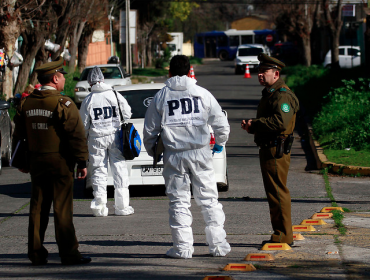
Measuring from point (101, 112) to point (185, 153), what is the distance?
2544 mm

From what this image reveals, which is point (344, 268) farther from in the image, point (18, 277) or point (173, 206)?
point (18, 277)

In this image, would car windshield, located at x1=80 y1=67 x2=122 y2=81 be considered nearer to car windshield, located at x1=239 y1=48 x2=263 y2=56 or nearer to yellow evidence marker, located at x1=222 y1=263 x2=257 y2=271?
car windshield, located at x1=239 y1=48 x2=263 y2=56

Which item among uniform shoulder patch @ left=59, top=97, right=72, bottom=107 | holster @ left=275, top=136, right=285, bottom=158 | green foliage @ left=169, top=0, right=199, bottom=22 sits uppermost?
green foliage @ left=169, top=0, right=199, bottom=22

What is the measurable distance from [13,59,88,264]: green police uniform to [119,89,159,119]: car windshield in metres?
4.25


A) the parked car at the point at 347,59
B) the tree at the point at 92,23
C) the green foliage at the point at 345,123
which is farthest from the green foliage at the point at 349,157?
the parked car at the point at 347,59

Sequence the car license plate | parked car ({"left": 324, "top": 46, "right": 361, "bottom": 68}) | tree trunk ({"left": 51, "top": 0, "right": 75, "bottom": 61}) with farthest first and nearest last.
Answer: parked car ({"left": 324, "top": 46, "right": 361, "bottom": 68}) → tree trunk ({"left": 51, "top": 0, "right": 75, "bottom": 61}) → the car license plate

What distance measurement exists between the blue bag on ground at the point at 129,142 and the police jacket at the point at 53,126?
2.25 m

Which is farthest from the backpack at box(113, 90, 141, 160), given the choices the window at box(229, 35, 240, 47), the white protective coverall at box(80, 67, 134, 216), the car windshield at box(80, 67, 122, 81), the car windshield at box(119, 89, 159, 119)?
the window at box(229, 35, 240, 47)

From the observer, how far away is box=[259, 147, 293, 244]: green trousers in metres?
5.84

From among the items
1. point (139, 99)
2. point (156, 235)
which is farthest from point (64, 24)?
point (156, 235)

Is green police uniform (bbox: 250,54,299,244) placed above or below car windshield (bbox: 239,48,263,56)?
below

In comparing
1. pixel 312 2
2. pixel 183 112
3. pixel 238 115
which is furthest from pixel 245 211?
pixel 312 2

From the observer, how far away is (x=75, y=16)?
2525 cm

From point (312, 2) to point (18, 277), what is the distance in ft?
130
